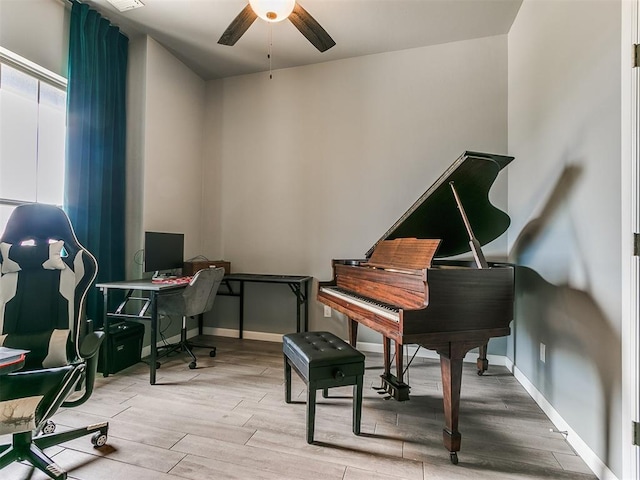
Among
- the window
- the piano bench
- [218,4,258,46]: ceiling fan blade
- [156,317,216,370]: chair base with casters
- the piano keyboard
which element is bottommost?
[156,317,216,370]: chair base with casters

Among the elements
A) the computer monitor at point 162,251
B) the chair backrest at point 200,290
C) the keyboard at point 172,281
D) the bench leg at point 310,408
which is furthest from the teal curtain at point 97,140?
the bench leg at point 310,408

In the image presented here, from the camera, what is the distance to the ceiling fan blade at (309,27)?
2.13 m

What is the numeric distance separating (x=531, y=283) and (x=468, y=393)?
98 centimetres

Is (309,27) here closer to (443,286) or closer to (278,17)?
(278,17)

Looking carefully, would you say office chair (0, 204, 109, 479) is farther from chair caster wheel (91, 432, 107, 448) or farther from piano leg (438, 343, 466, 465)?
piano leg (438, 343, 466, 465)

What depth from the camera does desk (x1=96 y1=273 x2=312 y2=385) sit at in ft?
8.55

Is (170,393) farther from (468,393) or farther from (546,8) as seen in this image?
(546,8)

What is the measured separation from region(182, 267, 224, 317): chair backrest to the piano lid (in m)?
1.46

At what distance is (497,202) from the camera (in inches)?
125

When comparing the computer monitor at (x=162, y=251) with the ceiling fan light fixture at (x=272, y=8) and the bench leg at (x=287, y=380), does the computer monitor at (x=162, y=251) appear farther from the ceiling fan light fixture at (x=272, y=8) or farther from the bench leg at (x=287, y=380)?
the ceiling fan light fixture at (x=272, y=8)

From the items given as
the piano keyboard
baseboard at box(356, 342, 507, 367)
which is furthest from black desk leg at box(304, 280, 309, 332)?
the piano keyboard

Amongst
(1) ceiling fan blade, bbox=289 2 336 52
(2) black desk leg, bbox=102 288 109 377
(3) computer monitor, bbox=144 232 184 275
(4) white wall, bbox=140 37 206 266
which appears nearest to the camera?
(1) ceiling fan blade, bbox=289 2 336 52

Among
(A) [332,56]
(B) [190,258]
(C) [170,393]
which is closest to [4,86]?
(B) [190,258]

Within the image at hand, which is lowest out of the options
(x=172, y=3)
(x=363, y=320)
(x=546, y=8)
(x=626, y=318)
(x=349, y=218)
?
(x=363, y=320)
